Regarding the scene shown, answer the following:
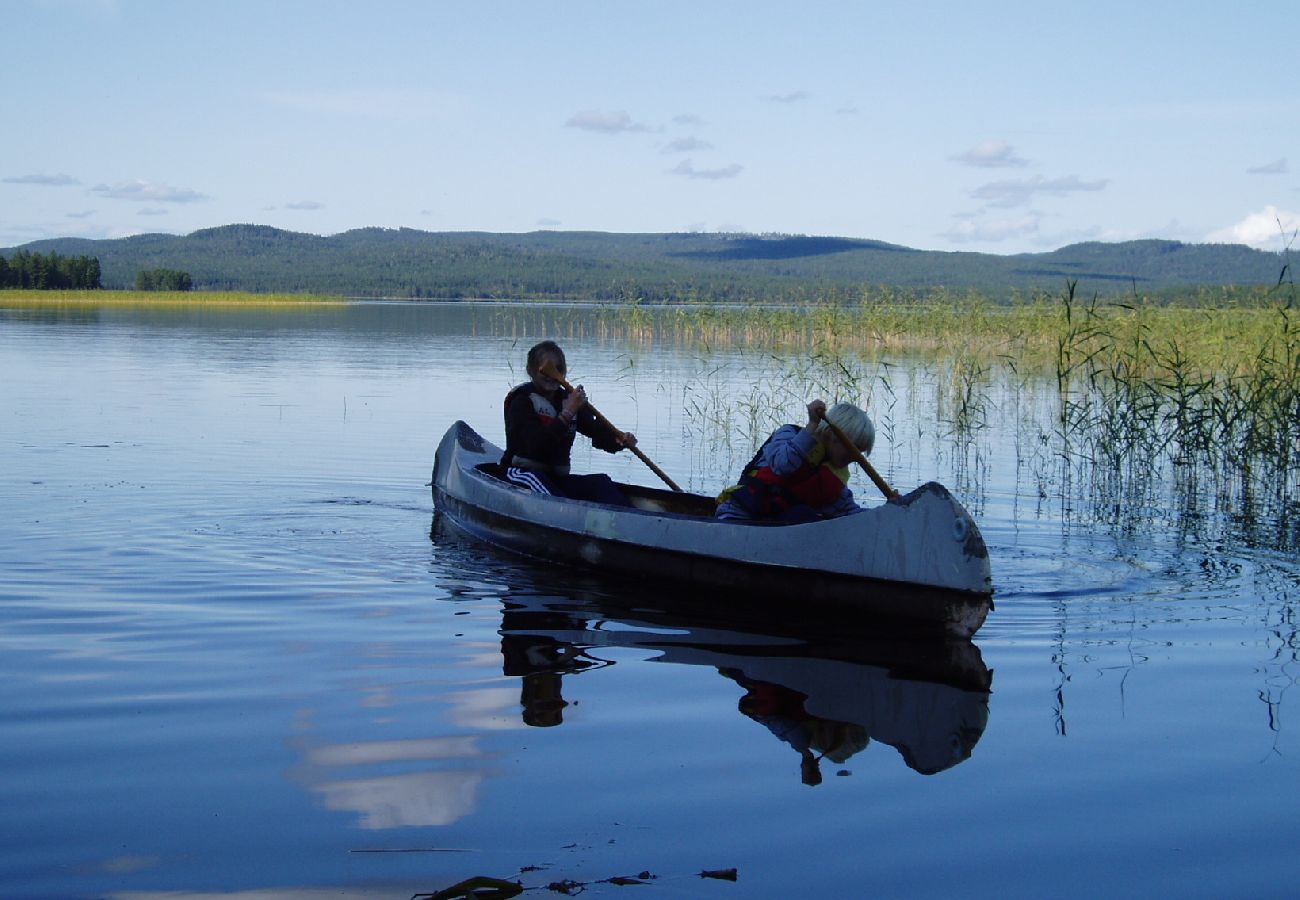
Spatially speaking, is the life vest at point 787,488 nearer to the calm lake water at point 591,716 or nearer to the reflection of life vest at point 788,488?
the reflection of life vest at point 788,488

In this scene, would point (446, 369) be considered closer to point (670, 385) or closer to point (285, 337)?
point (670, 385)

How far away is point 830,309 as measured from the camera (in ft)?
60.8

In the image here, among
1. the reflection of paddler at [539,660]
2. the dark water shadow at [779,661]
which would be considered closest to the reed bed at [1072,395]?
the dark water shadow at [779,661]

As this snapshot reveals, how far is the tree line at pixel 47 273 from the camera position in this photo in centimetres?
9375

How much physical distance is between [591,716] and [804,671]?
A: 1317 mm

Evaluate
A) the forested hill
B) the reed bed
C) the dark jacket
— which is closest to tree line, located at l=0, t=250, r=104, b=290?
the forested hill

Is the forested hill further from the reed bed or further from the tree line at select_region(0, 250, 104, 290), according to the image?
the reed bed

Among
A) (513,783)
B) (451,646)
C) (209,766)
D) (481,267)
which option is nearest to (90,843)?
(209,766)

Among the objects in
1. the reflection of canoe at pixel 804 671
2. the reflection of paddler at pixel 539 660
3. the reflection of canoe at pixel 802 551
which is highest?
the reflection of canoe at pixel 802 551

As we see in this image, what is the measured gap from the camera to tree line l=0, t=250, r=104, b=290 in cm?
9375

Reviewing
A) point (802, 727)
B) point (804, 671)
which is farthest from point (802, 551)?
point (802, 727)

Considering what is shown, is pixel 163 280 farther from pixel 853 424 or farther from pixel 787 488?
pixel 853 424

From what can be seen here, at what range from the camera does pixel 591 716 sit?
17.3 feet

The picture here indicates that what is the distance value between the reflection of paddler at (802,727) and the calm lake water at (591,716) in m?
0.02
